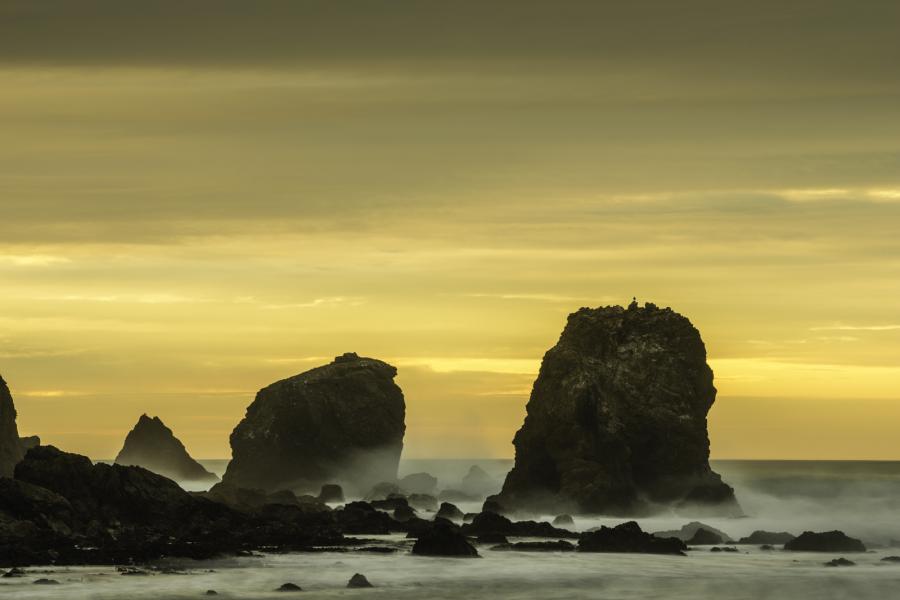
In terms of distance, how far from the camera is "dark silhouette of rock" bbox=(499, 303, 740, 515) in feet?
392

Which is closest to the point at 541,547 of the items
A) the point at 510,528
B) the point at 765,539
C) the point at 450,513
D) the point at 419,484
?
the point at 510,528

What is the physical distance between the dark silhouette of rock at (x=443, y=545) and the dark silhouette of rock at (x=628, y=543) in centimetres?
686

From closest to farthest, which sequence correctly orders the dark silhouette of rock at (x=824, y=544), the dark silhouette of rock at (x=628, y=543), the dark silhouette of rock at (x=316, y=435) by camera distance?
the dark silhouette of rock at (x=628, y=543) → the dark silhouette of rock at (x=824, y=544) → the dark silhouette of rock at (x=316, y=435)

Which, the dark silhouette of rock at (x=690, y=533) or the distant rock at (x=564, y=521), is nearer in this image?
the dark silhouette of rock at (x=690, y=533)

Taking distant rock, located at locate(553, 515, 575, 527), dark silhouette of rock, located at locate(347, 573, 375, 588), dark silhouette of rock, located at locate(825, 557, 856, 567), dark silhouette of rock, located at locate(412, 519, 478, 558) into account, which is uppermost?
distant rock, located at locate(553, 515, 575, 527)

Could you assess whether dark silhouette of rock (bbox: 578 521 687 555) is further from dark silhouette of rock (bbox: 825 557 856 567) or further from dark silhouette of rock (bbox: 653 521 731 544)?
dark silhouette of rock (bbox: 825 557 856 567)

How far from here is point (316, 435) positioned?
161m

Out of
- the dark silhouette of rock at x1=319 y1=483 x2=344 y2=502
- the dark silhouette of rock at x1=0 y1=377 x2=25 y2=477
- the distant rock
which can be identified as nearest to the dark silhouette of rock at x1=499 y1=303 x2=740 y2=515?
the distant rock

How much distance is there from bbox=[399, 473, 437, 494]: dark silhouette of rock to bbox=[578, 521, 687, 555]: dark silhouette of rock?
7283 cm

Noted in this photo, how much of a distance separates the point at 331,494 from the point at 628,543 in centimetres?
5267

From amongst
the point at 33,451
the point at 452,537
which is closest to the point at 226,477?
the point at 33,451

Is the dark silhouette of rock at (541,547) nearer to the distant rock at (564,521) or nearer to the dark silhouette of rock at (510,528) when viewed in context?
the dark silhouette of rock at (510,528)

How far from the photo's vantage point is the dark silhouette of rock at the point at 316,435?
524 feet

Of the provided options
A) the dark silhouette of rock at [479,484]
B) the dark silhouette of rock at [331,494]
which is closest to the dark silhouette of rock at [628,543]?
the dark silhouette of rock at [331,494]
